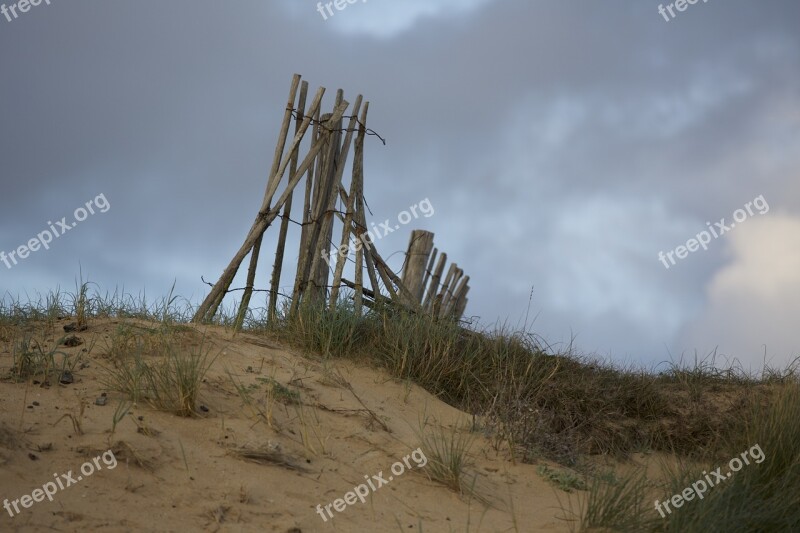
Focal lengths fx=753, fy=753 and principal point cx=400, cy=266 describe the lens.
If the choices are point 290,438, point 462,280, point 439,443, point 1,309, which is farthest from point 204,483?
point 462,280

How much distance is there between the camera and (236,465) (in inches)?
159

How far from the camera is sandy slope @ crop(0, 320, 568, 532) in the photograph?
360cm

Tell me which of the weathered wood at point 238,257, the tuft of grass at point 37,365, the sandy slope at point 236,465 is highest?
the weathered wood at point 238,257

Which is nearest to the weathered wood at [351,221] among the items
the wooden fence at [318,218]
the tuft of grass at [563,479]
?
the wooden fence at [318,218]

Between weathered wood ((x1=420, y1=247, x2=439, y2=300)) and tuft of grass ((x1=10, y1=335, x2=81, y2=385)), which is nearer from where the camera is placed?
tuft of grass ((x1=10, y1=335, x2=81, y2=385))

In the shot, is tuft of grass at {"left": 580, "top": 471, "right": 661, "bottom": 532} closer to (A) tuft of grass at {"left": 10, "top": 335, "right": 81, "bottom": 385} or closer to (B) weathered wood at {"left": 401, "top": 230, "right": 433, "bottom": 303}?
(A) tuft of grass at {"left": 10, "top": 335, "right": 81, "bottom": 385}

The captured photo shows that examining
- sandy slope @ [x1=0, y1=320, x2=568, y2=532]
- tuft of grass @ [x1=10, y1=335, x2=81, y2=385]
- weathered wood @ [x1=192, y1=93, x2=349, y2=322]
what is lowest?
sandy slope @ [x1=0, y1=320, x2=568, y2=532]

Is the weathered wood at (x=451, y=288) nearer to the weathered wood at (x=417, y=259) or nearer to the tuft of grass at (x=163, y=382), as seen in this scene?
the weathered wood at (x=417, y=259)

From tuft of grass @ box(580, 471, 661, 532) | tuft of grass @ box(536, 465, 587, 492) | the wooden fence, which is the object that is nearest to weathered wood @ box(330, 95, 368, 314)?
the wooden fence

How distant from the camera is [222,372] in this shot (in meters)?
5.00

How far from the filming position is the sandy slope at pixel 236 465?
3596mm

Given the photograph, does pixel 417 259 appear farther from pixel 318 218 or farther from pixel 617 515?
pixel 617 515

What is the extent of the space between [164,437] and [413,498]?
4.62 feet

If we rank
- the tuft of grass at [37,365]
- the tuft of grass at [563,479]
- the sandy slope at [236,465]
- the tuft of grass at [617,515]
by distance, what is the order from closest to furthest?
the sandy slope at [236,465], the tuft of grass at [617,515], the tuft of grass at [37,365], the tuft of grass at [563,479]
